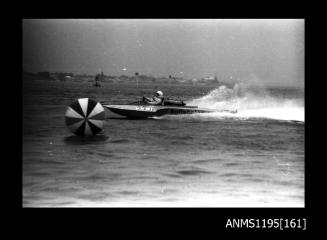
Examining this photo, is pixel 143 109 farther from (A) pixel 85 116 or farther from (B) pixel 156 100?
(A) pixel 85 116

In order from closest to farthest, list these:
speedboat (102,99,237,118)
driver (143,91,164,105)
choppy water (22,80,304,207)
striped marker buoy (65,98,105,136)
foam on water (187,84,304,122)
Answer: choppy water (22,80,304,207)
striped marker buoy (65,98,105,136)
speedboat (102,99,237,118)
driver (143,91,164,105)
foam on water (187,84,304,122)

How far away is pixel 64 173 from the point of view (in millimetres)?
9453

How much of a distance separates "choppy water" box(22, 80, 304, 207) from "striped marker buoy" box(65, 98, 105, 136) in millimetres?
405

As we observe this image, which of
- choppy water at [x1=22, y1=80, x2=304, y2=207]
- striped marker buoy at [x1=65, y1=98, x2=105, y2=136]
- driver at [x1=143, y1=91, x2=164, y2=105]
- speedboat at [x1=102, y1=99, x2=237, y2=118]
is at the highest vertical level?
driver at [x1=143, y1=91, x2=164, y2=105]

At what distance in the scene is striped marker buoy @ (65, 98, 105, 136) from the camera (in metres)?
11.8

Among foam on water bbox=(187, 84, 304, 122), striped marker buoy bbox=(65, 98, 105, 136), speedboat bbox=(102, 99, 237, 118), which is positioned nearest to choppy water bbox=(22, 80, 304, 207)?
striped marker buoy bbox=(65, 98, 105, 136)

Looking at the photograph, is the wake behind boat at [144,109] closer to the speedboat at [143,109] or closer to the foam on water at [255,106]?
the speedboat at [143,109]

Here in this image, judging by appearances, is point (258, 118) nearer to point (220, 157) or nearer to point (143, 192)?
point (220, 157)

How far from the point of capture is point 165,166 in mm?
10148

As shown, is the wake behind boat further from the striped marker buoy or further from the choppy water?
the striped marker buoy

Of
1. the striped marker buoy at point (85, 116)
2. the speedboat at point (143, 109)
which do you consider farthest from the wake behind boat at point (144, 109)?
the striped marker buoy at point (85, 116)

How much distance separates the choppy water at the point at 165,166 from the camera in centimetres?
804

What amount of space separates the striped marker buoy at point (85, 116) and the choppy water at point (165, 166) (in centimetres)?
41

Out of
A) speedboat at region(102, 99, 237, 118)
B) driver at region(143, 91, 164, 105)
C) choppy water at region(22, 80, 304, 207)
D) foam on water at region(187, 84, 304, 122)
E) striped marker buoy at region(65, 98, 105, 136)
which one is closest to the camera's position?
choppy water at region(22, 80, 304, 207)
